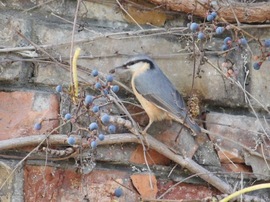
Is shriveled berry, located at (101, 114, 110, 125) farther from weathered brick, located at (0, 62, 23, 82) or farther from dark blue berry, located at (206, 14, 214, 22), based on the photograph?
dark blue berry, located at (206, 14, 214, 22)

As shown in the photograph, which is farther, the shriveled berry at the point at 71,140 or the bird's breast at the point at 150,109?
the bird's breast at the point at 150,109

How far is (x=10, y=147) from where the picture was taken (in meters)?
1.36

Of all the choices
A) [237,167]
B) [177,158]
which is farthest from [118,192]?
[237,167]

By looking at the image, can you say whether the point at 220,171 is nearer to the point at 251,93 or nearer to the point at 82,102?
the point at 251,93

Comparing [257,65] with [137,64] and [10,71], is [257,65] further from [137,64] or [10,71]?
[10,71]

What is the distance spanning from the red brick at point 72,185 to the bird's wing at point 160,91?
25 centimetres

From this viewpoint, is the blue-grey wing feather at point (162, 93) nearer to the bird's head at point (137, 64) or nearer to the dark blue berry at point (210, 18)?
the bird's head at point (137, 64)

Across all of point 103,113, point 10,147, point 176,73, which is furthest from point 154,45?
point 10,147

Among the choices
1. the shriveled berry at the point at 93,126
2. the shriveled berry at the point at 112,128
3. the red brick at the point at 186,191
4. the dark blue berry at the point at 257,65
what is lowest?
the red brick at the point at 186,191

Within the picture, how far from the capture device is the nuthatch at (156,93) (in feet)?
5.03

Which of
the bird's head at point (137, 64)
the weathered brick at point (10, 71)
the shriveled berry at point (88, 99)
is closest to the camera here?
the shriveled berry at point (88, 99)

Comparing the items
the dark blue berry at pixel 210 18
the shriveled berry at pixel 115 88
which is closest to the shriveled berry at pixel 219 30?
the dark blue berry at pixel 210 18

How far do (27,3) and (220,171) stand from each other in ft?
2.07

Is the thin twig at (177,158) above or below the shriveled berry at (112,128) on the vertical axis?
below
